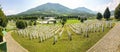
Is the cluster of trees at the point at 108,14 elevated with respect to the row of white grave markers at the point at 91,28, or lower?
elevated

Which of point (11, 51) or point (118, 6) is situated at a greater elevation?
point (118, 6)

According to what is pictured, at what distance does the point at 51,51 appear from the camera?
102 feet

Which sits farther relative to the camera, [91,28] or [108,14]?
[108,14]

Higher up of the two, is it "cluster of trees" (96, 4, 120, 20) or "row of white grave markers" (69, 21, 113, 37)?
"cluster of trees" (96, 4, 120, 20)

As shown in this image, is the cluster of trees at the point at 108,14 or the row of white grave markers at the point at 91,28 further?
the cluster of trees at the point at 108,14

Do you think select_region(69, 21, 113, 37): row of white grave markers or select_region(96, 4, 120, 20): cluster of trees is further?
select_region(96, 4, 120, 20): cluster of trees

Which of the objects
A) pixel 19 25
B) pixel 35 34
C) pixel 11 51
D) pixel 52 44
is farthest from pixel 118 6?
pixel 11 51

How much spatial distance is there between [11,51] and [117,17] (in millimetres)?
68588

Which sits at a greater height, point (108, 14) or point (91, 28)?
point (108, 14)

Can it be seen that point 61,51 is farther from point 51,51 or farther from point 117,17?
point 117,17

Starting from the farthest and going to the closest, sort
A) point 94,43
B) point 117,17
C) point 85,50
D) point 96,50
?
point 117,17
point 94,43
point 85,50
point 96,50

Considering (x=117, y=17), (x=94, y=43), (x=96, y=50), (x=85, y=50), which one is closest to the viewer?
(x=96, y=50)

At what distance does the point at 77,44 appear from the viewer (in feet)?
110

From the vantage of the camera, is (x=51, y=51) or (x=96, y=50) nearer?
(x=96, y=50)
